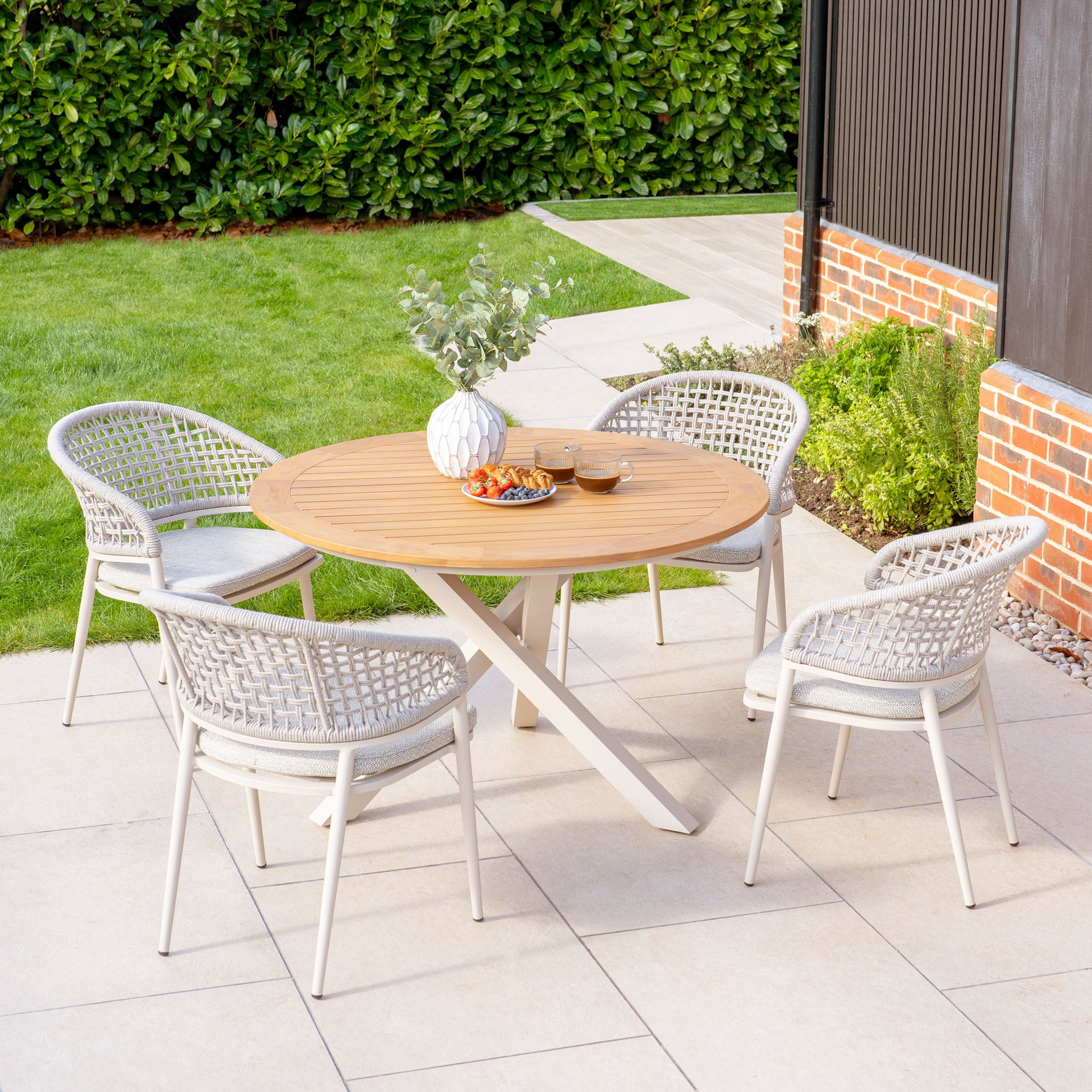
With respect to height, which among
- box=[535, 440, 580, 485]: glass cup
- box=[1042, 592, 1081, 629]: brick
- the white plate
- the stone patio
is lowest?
the stone patio

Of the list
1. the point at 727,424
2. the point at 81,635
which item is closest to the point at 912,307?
the point at 727,424

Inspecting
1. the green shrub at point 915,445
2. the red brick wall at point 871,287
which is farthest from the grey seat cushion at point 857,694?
the red brick wall at point 871,287

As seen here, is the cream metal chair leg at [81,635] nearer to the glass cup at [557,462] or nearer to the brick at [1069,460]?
the glass cup at [557,462]

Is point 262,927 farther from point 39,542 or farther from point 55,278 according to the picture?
point 55,278

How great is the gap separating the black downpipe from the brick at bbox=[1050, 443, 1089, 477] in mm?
2750

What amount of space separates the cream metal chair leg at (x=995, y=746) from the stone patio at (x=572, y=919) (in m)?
0.08

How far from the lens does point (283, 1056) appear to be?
267cm

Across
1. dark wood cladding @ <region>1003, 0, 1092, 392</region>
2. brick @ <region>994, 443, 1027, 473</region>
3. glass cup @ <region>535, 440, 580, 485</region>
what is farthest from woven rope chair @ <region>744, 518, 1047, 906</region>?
brick @ <region>994, 443, 1027, 473</region>

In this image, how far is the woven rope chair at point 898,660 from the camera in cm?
300

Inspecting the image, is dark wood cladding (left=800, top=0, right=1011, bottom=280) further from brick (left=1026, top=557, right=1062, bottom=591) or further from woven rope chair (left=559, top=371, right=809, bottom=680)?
woven rope chair (left=559, top=371, right=809, bottom=680)

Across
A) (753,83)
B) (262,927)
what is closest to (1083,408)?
(262,927)

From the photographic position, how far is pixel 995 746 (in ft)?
10.7

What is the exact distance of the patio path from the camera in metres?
2.66

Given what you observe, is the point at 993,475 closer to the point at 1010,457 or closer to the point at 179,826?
the point at 1010,457
